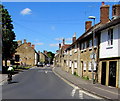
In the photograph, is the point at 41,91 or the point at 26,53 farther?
the point at 26,53

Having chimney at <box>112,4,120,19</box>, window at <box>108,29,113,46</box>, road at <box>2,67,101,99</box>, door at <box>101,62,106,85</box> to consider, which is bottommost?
road at <box>2,67,101,99</box>

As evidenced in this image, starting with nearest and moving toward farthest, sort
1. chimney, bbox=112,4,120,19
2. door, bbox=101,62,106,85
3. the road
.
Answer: the road → door, bbox=101,62,106,85 → chimney, bbox=112,4,120,19

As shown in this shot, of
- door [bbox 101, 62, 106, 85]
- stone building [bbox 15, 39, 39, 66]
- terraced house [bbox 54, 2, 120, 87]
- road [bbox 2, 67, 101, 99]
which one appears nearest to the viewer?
road [bbox 2, 67, 101, 99]

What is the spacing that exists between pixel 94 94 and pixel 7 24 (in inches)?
1195

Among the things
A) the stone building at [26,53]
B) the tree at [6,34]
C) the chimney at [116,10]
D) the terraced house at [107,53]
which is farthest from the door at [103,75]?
the stone building at [26,53]

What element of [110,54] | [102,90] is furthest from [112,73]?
[102,90]

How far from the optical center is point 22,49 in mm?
94125

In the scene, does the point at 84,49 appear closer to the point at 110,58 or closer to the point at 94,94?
the point at 110,58

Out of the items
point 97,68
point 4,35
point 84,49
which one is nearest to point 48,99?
point 97,68

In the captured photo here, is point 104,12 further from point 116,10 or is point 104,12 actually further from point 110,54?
point 110,54

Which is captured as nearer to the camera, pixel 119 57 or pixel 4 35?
pixel 119 57

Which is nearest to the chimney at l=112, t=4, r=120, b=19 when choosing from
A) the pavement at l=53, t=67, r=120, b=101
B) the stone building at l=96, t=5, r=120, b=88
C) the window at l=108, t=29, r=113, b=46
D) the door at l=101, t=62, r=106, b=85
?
the stone building at l=96, t=5, r=120, b=88

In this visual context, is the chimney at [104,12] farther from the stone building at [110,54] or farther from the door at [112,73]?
the door at [112,73]

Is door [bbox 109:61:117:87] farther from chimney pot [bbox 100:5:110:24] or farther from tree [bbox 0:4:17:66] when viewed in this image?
tree [bbox 0:4:17:66]
